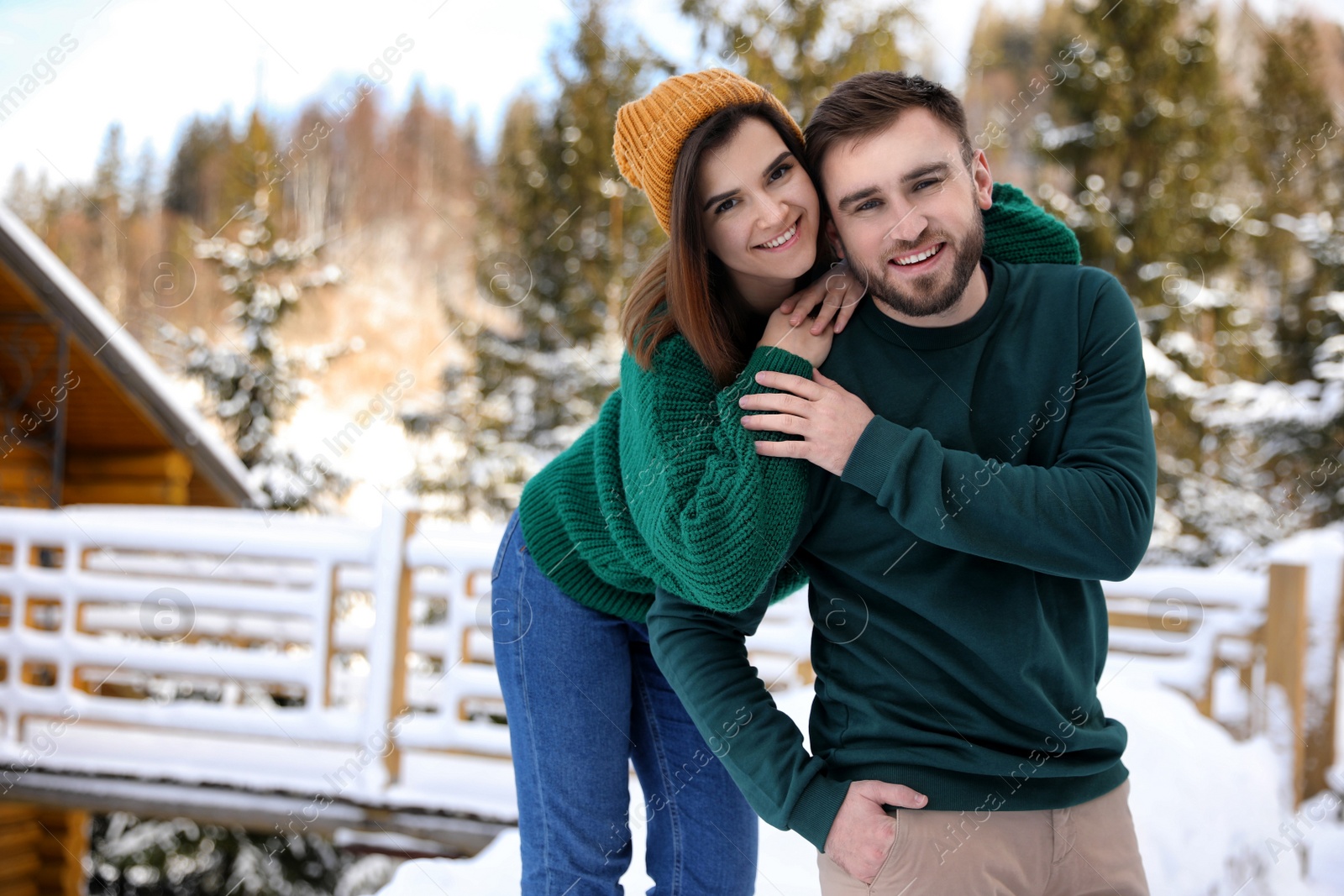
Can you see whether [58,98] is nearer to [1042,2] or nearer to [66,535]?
[66,535]

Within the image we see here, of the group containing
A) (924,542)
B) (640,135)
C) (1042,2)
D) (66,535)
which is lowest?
(66,535)

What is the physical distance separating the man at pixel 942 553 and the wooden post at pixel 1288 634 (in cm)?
362

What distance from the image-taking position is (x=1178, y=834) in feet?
9.81

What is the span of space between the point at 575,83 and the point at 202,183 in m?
12.0

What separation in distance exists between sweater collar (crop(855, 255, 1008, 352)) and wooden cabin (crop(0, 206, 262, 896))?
21.3ft

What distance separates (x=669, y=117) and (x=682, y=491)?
0.67 m

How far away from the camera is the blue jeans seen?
5.93 feet

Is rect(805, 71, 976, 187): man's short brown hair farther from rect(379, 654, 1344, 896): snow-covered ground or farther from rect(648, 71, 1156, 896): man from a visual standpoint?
rect(379, 654, 1344, 896): snow-covered ground

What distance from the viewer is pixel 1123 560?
1292mm

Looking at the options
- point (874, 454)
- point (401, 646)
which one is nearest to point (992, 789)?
point (874, 454)

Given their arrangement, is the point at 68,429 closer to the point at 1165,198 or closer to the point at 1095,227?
the point at 1095,227

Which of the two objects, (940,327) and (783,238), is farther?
(783,238)

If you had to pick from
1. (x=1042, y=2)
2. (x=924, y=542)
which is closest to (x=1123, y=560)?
(x=924, y=542)

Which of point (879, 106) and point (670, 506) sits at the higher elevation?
point (879, 106)
